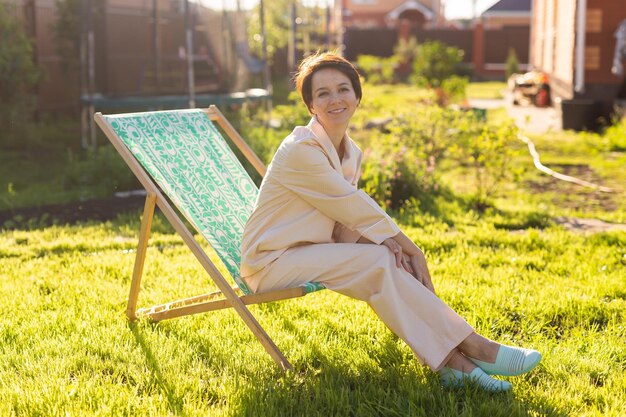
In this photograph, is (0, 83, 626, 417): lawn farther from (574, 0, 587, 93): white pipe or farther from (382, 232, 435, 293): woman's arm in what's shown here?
(574, 0, 587, 93): white pipe

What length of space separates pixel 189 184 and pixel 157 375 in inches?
38.1

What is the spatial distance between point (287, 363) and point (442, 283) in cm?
140

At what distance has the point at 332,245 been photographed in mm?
3041

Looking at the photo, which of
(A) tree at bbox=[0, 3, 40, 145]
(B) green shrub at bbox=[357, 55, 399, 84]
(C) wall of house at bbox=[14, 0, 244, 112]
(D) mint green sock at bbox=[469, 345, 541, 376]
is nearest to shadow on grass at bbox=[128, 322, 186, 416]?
(D) mint green sock at bbox=[469, 345, 541, 376]

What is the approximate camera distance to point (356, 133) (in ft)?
33.8

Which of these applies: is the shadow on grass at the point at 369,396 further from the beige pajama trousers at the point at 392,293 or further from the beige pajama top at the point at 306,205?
the beige pajama top at the point at 306,205

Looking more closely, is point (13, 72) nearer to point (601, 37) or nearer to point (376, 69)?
Answer: point (601, 37)

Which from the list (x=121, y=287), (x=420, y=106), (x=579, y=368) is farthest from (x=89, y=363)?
(x=420, y=106)

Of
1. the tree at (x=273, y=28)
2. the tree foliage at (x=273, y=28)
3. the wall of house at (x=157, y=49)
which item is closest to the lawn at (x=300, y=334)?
the wall of house at (x=157, y=49)

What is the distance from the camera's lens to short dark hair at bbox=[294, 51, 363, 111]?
314cm

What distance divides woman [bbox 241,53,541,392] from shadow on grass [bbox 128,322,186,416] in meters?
0.48

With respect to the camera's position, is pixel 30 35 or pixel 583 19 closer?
pixel 30 35

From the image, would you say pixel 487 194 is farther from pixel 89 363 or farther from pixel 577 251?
pixel 89 363

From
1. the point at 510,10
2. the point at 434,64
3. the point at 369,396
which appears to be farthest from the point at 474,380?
the point at 510,10
